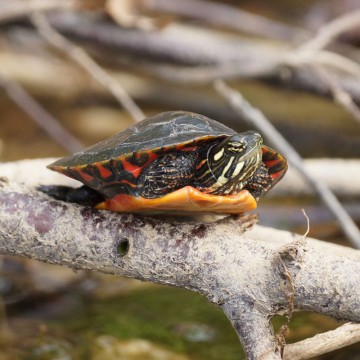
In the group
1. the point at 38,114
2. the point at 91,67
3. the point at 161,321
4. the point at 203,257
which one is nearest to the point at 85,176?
the point at 203,257

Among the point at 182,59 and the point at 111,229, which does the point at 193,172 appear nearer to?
the point at 111,229

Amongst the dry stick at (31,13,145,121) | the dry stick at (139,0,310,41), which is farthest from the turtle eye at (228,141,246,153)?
the dry stick at (139,0,310,41)

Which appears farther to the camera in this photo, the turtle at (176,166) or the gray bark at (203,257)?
the turtle at (176,166)

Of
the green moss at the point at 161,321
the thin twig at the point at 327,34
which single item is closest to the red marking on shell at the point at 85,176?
the green moss at the point at 161,321

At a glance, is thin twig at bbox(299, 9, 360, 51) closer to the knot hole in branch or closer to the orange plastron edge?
the orange plastron edge

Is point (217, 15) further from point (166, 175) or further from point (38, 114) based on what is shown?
point (166, 175)

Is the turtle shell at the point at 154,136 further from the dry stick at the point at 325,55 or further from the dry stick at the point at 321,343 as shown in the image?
the dry stick at the point at 325,55
